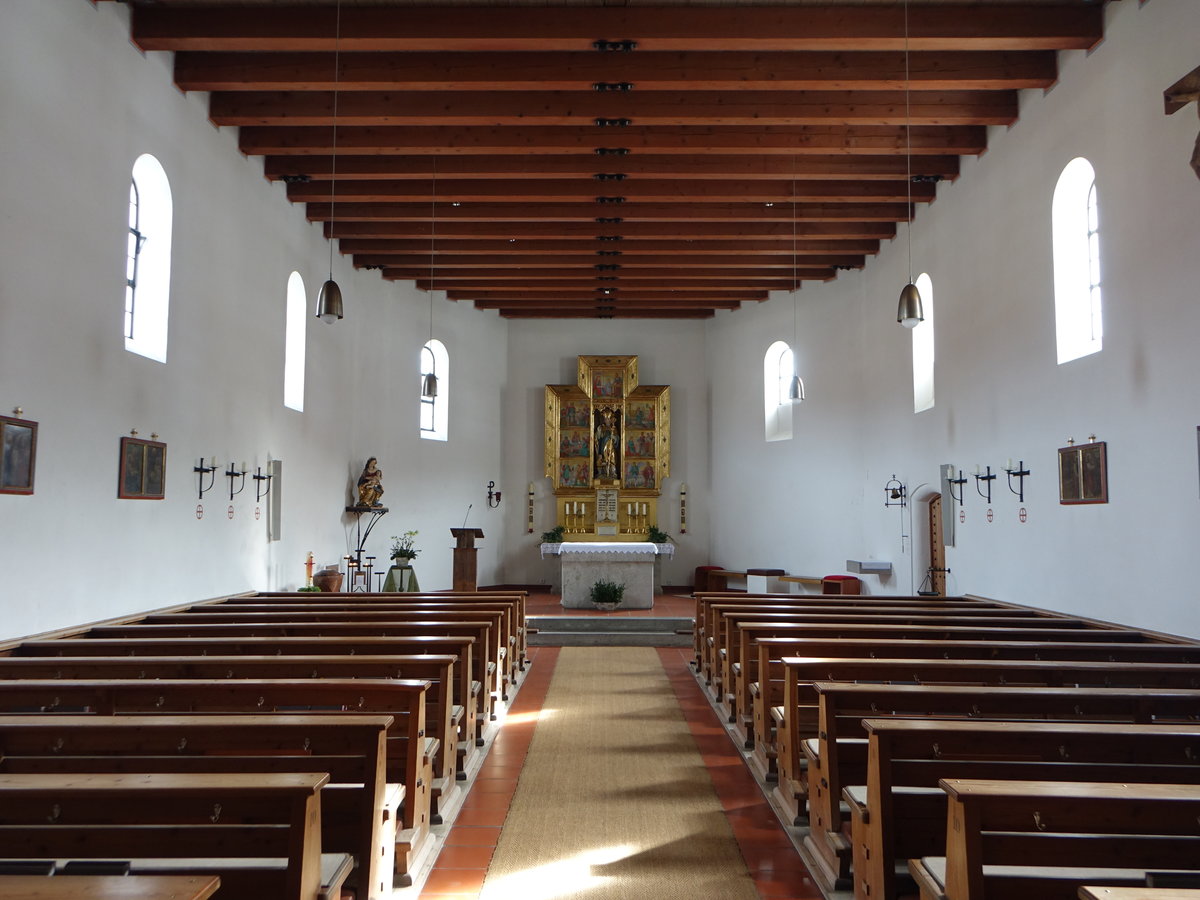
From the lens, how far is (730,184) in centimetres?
1036

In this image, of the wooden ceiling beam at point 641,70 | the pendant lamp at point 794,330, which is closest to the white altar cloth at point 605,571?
the pendant lamp at point 794,330

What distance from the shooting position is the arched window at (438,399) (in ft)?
50.6

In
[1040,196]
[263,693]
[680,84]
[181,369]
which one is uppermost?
[680,84]

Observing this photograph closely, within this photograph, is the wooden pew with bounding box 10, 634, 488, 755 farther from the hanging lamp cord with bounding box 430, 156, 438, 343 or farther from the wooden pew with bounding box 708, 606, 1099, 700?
the hanging lamp cord with bounding box 430, 156, 438, 343

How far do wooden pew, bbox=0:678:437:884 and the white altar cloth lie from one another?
30.7 ft

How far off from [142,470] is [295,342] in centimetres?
420

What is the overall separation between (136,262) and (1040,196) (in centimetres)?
829

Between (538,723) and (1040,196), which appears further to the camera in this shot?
(1040,196)

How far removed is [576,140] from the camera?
892 centimetres

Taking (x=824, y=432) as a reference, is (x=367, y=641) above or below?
below

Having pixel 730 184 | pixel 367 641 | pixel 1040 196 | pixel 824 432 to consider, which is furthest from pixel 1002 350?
pixel 367 641

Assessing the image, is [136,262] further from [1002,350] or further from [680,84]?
[1002,350]

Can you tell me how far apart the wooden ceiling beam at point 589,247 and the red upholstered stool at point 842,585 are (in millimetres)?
4784

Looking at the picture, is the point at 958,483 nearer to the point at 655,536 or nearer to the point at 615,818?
the point at 615,818
